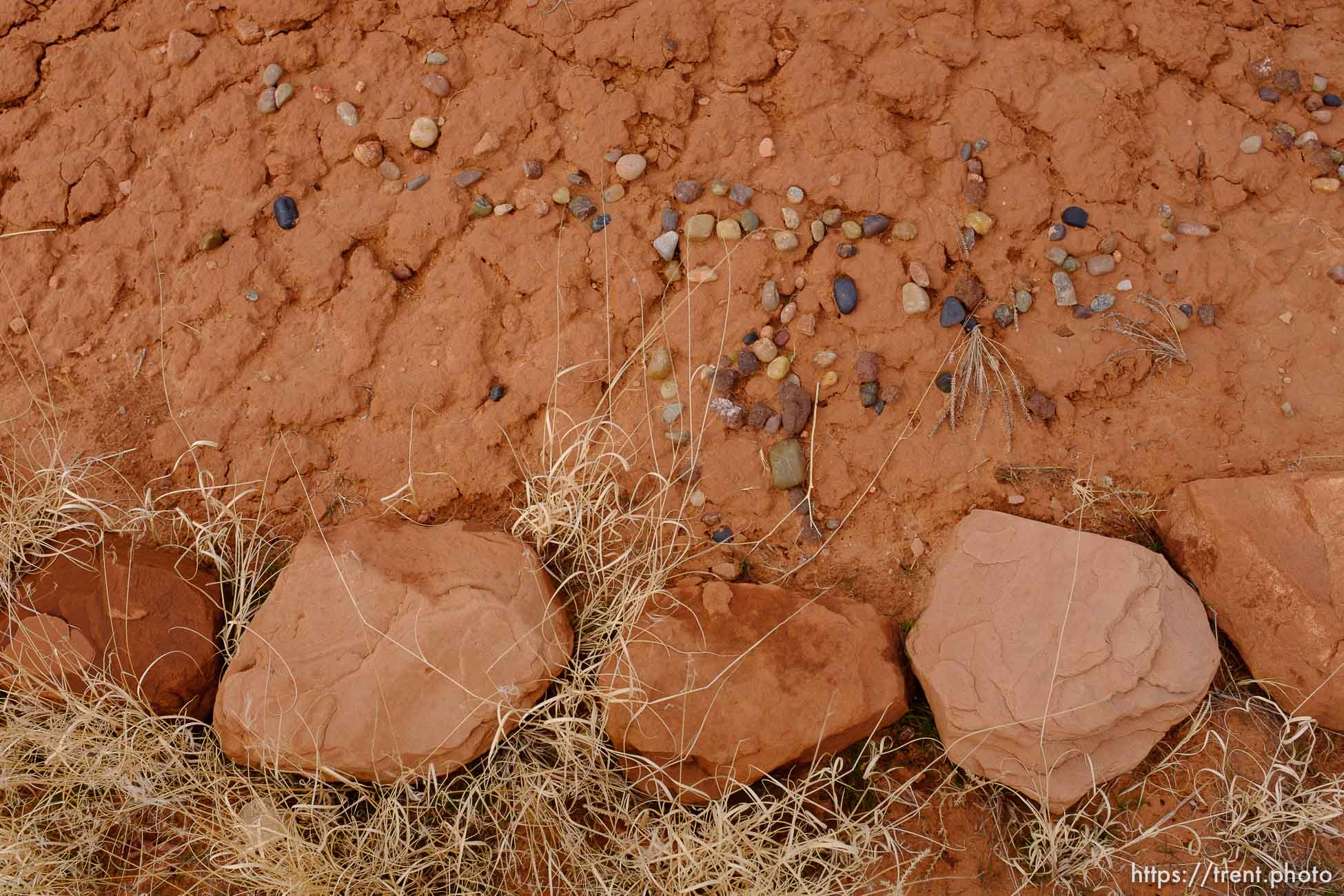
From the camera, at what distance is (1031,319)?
7.97 ft

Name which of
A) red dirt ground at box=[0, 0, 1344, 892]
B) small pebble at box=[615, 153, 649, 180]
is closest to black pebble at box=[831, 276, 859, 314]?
red dirt ground at box=[0, 0, 1344, 892]

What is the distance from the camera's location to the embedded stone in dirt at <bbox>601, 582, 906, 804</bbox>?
2156 mm

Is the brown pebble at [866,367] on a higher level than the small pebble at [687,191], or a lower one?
lower

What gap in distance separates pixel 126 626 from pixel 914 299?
2.08m

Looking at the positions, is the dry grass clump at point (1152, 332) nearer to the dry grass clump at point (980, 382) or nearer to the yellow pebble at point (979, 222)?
the dry grass clump at point (980, 382)

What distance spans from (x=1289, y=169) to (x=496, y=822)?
106 inches

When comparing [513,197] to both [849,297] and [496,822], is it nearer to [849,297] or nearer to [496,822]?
[849,297]

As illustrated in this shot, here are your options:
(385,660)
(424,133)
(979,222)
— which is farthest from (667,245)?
(385,660)

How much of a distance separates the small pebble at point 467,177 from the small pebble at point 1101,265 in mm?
1619

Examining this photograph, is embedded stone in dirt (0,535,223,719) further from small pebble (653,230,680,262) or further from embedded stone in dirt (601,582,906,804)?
small pebble (653,230,680,262)

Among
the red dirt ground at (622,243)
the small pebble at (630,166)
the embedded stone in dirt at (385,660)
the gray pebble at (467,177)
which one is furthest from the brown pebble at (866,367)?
the gray pebble at (467,177)

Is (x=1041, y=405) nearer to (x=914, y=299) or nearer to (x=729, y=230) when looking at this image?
(x=914, y=299)

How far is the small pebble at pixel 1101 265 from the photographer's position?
2.45m

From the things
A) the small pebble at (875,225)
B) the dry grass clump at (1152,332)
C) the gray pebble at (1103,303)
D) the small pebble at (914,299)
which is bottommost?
the dry grass clump at (1152,332)
